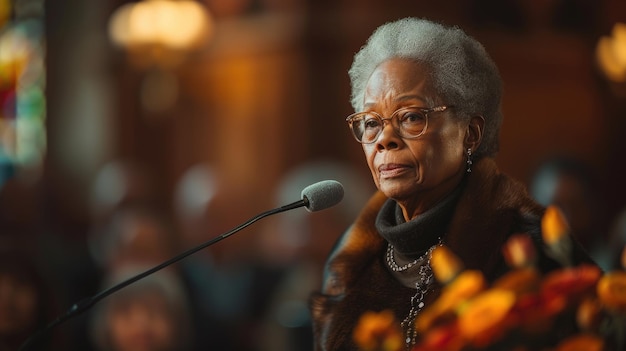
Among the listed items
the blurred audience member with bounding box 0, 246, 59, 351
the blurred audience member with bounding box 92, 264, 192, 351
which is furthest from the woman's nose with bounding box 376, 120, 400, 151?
the blurred audience member with bounding box 92, 264, 192, 351

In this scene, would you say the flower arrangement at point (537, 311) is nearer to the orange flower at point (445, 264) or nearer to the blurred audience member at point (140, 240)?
the orange flower at point (445, 264)

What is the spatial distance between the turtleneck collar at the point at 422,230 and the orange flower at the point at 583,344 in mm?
359

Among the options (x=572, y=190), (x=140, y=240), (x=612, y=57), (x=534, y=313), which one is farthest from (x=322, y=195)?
(x=612, y=57)

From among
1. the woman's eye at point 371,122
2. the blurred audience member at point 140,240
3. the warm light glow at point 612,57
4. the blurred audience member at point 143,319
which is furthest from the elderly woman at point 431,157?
the warm light glow at point 612,57

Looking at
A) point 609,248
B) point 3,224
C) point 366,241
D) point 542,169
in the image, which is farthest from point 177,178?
point 366,241

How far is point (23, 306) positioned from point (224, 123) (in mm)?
7350

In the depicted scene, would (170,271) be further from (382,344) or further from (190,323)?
(382,344)

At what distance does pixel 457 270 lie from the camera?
1.96 meters

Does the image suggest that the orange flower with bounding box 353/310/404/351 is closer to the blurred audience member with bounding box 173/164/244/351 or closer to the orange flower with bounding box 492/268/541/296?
the orange flower with bounding box 492/268/541/296

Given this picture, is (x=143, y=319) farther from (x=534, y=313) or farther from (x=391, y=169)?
(x=534, y=313)

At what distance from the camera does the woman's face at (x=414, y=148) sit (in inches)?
78.6

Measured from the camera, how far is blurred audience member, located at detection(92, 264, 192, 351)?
15.9 feet

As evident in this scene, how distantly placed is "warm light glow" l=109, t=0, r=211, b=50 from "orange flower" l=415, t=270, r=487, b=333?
7.78 m

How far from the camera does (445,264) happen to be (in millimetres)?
1937
